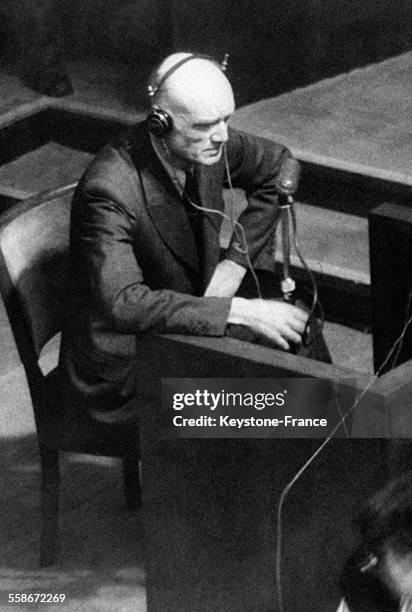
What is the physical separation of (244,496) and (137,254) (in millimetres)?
670

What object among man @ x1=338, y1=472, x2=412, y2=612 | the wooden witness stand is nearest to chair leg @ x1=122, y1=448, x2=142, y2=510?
the wooden witness stand

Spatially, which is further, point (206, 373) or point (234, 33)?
point (234, 33)

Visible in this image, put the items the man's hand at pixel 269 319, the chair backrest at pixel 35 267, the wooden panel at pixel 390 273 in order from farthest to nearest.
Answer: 1. the chair backrest at pixel 35 267
2. the wooden panel at pixel 390 273
3. the man's hand at pixel 269 319

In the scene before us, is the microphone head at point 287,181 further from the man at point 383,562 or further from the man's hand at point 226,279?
the man at point 383,562

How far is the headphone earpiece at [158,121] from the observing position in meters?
3.27

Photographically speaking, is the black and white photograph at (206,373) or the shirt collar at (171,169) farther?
the shirt collar at (171,169)

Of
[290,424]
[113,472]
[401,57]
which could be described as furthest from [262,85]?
[290,424]

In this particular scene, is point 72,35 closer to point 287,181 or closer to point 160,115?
point 160,115

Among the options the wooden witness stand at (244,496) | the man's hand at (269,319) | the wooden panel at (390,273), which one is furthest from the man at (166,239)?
the wooden panel at (390,273)

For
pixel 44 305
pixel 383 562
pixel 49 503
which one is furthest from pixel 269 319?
pixel 383 562

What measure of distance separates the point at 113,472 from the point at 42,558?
45 centimetres

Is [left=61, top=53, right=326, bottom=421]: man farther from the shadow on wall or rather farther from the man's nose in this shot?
the shadow on wall

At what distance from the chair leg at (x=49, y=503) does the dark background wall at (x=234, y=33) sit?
198 cm

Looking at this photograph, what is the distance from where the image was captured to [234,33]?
525 centimetres
